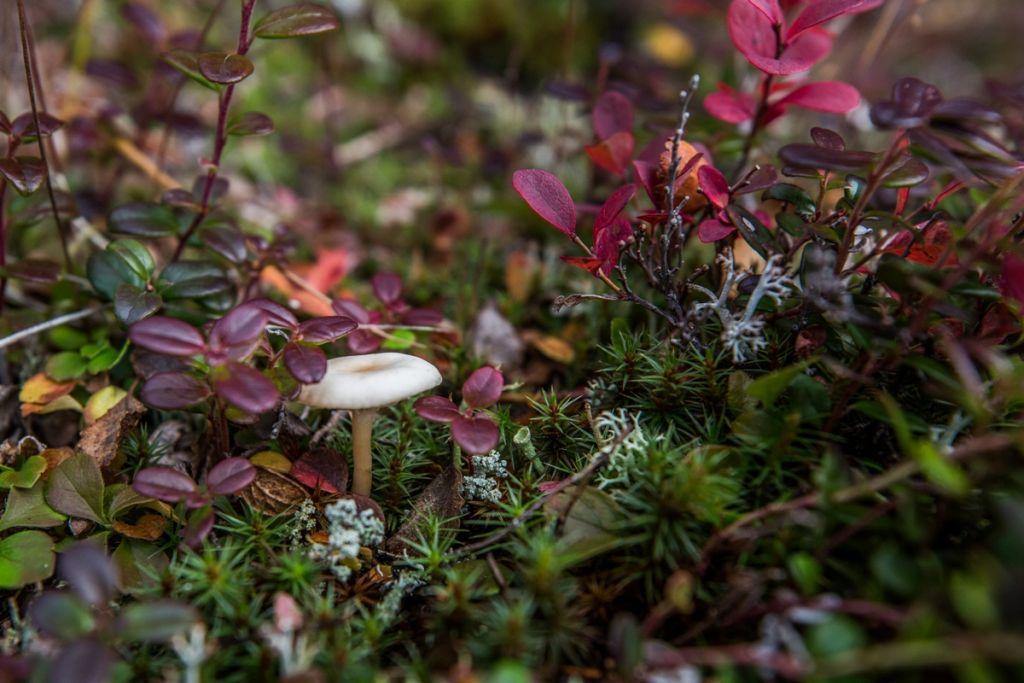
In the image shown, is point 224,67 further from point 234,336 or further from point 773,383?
point 773,383

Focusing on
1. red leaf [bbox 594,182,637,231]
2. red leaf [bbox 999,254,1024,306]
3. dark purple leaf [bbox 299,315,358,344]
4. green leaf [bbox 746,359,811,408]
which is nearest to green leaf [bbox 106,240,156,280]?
dark purple leaf [bbox 299,315,358,344]

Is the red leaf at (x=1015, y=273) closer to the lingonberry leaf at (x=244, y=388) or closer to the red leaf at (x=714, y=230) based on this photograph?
the red leaf at (x=714, y=230)

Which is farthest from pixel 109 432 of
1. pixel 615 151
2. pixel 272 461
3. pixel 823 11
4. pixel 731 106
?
pixel 823 11

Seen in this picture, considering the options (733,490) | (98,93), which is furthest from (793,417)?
(98,93)

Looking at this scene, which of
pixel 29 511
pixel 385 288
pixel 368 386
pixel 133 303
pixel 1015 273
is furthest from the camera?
pixel 385 288

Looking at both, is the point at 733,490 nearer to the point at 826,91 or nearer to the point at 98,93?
the point at 826,91
